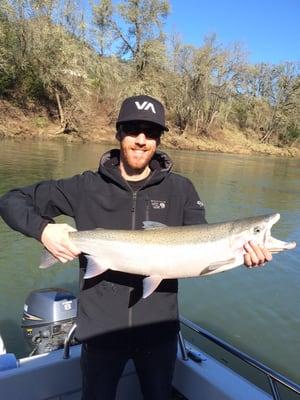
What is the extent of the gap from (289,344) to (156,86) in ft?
125

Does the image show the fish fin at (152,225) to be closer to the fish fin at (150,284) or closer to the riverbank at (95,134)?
the fish fin at (150,284)

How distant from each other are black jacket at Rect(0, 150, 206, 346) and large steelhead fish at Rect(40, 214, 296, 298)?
12 centimetres

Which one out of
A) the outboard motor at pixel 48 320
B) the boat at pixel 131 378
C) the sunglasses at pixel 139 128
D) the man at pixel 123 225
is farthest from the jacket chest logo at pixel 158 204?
the outboard motor at pixel 48 320

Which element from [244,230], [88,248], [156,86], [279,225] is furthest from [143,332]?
[156,86]

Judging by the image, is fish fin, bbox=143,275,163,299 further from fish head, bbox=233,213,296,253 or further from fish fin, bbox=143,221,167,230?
fish head, bbox=233,213,296,253

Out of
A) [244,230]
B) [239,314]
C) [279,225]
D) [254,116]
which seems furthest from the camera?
[254,116]

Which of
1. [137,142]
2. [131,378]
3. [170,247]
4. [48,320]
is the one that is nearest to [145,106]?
[137,142]

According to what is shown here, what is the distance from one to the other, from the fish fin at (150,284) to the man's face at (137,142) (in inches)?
25.3

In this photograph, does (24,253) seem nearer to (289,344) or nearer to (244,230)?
(289,344)

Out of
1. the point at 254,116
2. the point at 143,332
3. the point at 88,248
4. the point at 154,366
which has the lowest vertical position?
the point at 154,366

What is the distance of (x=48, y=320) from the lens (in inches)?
155

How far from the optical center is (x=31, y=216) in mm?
2549

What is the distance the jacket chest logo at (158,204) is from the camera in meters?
2.68

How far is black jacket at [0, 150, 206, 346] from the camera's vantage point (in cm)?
255
